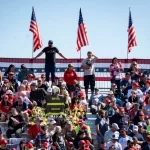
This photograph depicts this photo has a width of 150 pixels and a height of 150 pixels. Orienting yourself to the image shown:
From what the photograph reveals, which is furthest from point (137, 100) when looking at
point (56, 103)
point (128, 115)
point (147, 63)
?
point (147, 63)

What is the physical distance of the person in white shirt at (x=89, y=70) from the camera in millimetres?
29906

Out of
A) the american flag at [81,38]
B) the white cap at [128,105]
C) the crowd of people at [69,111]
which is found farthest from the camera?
the american flag at [81,38]

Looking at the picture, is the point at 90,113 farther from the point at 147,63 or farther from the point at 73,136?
the point at 147,63

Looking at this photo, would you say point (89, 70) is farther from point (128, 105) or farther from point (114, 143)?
point (114, 143)

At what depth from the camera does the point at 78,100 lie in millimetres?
27125

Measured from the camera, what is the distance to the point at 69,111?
86.7ft

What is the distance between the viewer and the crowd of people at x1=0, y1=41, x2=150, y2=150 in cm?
2447

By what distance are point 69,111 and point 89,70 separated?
3896 mm

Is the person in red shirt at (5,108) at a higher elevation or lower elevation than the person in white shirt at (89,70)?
lower

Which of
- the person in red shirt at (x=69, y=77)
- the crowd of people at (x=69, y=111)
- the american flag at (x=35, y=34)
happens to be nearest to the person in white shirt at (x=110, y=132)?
the crowd of people at (x=69, y=111)

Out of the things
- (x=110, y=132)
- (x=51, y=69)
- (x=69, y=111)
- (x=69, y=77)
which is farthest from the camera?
(x=51, y=69)

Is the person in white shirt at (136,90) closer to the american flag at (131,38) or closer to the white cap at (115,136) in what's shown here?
the white cap at (115,136)

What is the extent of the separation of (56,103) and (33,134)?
1701 mm

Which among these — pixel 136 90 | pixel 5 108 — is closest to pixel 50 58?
pixel 136 90
